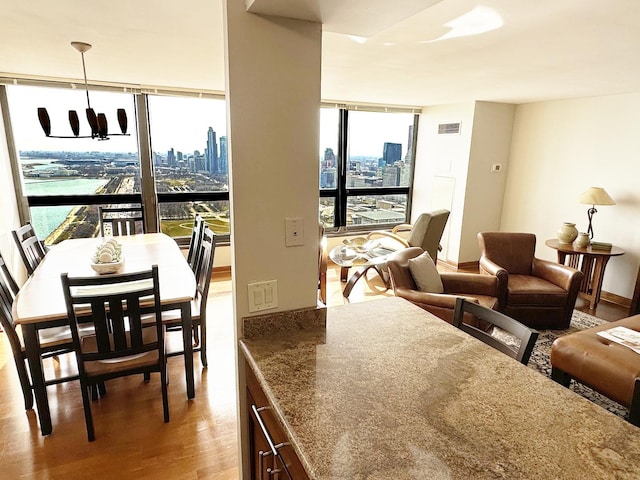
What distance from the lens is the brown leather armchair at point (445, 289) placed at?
9.25 feet

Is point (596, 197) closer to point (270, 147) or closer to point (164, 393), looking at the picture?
point (270, 147)

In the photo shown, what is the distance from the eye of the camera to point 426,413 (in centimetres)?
110

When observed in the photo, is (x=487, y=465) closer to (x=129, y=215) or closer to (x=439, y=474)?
(x=439, y=474)

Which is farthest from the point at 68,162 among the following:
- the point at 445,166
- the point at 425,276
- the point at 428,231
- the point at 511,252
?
the point at 511,252

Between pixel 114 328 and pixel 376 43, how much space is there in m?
2.27

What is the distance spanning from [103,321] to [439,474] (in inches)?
73.5

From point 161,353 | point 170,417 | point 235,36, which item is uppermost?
point 235,36

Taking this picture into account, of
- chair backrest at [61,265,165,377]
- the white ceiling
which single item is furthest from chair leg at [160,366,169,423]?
the white ceiling

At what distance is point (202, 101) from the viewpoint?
15.7ft

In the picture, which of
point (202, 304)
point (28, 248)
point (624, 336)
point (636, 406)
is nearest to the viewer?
point (636, 406)

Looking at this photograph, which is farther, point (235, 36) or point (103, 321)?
point (103, 321)

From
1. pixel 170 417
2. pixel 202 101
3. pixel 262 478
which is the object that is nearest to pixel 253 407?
pixel 262 478

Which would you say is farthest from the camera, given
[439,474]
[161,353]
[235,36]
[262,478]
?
[161,353]

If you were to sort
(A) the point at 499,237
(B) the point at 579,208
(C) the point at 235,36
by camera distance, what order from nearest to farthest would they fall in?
(C) the point at 235,36 < (A) the point at 499,237 < (B) the point at 579,208
